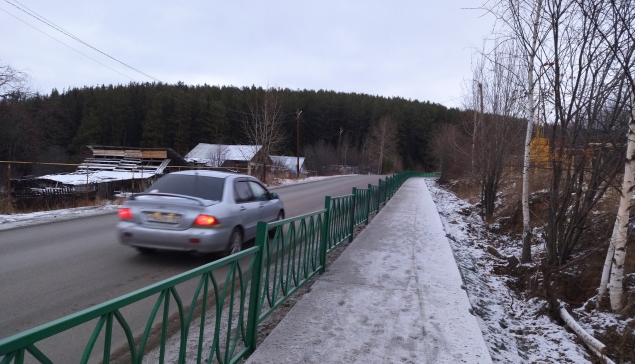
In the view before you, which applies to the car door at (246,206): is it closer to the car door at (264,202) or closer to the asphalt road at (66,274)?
the car door at (264,202)

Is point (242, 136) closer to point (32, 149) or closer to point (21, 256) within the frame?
point (32, 149)

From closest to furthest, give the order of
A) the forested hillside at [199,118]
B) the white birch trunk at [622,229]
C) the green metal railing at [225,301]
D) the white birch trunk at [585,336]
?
the green metal railing at [225,301]
the white birch trunk at [585,336]
the white birch trunk at [622,229]
the forested hillside at [199,118]

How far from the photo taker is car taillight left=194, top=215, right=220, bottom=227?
652cm

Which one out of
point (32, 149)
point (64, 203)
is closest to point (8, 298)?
point (64, 203)

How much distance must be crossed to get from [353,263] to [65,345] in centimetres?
459

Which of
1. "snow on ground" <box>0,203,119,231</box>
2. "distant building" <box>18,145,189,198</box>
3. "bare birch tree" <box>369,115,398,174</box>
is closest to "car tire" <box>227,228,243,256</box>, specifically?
"snow on ground" <box>0,203,119,231</box>

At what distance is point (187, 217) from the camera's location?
654 centimetres

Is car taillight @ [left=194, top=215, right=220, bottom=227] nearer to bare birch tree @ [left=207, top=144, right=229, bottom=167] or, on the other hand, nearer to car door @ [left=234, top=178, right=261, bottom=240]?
car door @ [left=234, top=178, right=261, bottom=240]

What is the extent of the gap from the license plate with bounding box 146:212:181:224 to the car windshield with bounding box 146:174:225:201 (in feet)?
2.01

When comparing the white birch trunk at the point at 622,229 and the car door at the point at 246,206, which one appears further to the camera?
the car door at the point at 246,206

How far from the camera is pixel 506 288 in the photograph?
7539 millimetres

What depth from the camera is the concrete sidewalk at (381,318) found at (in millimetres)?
3908

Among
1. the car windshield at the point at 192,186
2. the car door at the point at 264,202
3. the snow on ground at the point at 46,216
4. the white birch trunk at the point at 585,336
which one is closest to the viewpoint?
the white birch trunk at the point at 585,336

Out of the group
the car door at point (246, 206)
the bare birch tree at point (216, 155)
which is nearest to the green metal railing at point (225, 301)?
the car door at point (246, 206)
